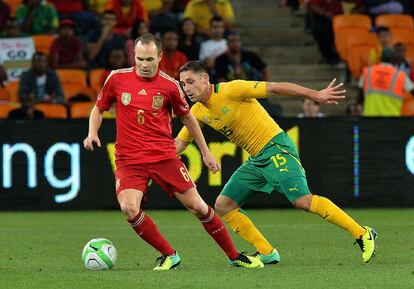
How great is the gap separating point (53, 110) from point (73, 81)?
5.45 ft

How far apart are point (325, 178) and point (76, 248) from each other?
5697 mm

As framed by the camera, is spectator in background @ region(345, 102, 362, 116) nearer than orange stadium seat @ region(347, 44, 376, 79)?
Yes

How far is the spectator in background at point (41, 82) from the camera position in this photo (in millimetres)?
19156

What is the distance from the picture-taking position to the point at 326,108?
69.5 feet

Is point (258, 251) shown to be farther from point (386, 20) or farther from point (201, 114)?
point (386, 20)

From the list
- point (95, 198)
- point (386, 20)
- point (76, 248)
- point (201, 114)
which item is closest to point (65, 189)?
point (95, 198)

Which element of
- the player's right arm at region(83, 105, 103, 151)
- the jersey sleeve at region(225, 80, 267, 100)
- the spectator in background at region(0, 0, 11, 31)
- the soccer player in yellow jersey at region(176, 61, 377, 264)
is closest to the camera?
the player's right arm at region(83, 105, 103, 151)

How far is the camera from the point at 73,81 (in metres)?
20.2

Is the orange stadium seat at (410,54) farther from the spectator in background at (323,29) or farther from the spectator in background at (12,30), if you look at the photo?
the spectator in background at (12,30)

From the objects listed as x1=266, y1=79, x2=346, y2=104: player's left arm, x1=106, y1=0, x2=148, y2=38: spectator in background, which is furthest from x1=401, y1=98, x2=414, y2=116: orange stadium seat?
Answer: x1=266, y1=79, x2=346, y2=104: player's left arm

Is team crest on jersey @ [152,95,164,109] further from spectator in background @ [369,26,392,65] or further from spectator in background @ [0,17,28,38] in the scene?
spectator in background @ [0,17,28,38]

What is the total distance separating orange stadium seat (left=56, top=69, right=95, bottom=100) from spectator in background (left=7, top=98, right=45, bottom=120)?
1.87 metres

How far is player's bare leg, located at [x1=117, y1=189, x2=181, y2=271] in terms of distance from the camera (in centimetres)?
998

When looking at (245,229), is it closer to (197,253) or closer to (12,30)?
(197,253)
